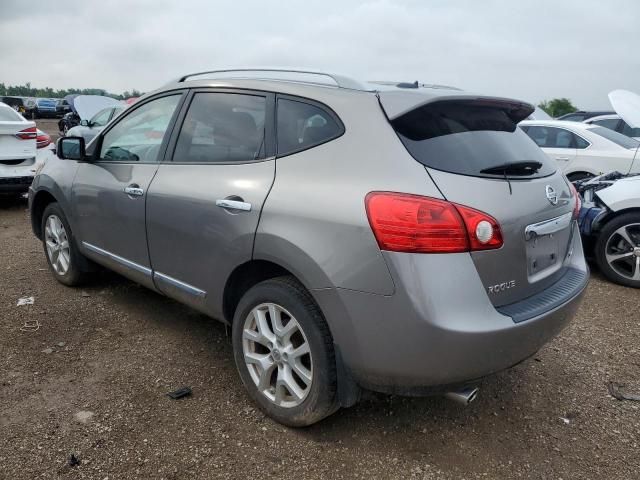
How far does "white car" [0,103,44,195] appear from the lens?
7453mm

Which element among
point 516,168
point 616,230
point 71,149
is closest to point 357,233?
point 516,168

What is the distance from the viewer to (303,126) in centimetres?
255

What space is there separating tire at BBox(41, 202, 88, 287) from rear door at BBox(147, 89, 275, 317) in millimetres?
1344

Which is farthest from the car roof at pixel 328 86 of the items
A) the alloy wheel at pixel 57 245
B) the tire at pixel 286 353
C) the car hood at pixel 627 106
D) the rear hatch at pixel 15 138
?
the rear hatch at pixel 15 138

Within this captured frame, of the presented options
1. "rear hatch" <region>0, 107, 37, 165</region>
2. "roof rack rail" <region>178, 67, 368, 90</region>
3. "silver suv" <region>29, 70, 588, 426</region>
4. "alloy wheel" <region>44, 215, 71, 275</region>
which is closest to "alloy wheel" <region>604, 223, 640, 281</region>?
"silver suv" <region>29, 70, 588, 426</region>

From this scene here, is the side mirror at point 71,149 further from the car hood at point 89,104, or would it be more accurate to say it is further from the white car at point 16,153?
the car hood at point 89,104

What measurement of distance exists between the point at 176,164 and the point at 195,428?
1524mm

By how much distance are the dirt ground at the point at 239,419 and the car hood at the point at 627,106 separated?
8.63 ft

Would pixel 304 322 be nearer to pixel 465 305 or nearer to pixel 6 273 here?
pixel 465 305

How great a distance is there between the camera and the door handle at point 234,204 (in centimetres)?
255

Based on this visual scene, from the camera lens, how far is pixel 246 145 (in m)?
2.77

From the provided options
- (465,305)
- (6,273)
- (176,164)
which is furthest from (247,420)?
(6,273)

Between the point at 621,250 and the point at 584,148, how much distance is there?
367 centimetres

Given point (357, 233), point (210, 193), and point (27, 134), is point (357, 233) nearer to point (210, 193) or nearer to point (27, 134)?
A: point (210, 193)
